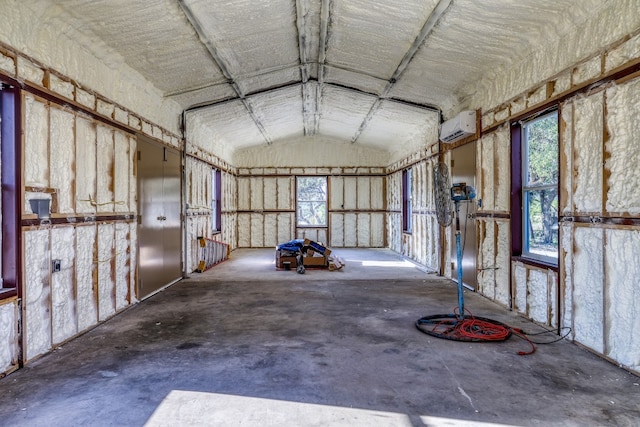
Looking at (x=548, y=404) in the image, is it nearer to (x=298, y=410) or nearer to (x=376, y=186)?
(x=298, y=410)

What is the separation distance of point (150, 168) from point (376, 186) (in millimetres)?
8568

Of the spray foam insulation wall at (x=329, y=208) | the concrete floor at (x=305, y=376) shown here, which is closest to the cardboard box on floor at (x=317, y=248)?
the concrete floor at (x=305, y=376)

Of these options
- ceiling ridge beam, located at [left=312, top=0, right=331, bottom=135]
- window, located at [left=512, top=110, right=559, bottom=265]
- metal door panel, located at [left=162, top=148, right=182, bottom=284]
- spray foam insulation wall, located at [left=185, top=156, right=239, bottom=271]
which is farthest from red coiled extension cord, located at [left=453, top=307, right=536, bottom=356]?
spray foam insulation wall, located at [left=185, top=156, right=239, bottom=271]

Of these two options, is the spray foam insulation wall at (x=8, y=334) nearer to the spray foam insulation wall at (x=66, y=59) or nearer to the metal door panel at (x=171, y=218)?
the spray foam insulation wall at (x=66, y=59)

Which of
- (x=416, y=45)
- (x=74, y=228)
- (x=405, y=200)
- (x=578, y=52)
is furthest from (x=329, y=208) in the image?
(x=578, y=52)

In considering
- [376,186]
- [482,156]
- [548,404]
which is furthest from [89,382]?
[376,186]

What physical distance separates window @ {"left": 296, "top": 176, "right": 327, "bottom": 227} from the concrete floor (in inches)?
331

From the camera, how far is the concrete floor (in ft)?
8.11

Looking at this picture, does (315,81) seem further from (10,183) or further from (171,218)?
(10,183)

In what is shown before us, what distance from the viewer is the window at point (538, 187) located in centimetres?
453

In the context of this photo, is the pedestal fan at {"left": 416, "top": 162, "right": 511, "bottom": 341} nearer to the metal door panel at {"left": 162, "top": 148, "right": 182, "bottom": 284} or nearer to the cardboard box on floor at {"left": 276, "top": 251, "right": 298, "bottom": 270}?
the cardboard box on floor at {"left": 276, "top": 251, "right": 298, "bottom": 270}

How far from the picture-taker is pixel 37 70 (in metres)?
3.51

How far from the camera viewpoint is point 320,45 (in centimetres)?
580

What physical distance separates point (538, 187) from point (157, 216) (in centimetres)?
543
